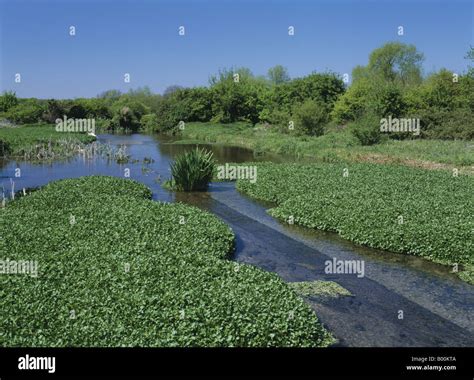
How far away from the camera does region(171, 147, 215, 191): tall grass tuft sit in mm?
26422

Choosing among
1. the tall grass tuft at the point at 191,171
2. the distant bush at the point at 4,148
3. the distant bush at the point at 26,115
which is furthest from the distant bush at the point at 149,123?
the tall grass tuft at the point at 191,171

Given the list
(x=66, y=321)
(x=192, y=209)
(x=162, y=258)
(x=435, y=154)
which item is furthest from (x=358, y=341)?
(x=435, y=154)

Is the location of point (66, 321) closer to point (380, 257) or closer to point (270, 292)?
point (270, 292)

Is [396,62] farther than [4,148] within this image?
Yes

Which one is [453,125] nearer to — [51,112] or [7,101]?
[51,112]

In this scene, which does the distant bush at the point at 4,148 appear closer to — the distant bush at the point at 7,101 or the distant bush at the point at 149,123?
the distant bush at the point at 149,123

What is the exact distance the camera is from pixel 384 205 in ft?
63.1

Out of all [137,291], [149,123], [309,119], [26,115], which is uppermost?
[26,115]

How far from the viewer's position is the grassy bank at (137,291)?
904 cm

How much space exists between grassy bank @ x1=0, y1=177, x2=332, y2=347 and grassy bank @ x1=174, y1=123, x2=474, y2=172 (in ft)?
71.0

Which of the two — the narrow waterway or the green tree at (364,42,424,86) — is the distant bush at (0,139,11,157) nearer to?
the narrow waterway

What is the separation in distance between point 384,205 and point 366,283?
589 cm

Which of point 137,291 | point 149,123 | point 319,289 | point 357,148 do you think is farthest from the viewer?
point 149,123

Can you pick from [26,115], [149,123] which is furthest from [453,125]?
[26,115]
